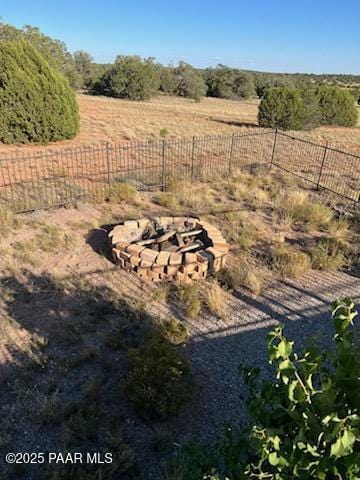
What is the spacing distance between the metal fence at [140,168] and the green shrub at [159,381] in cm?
567

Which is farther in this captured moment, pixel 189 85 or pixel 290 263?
pixel 189 85

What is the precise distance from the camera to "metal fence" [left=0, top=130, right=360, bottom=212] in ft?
30.6

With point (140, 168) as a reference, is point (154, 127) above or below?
above

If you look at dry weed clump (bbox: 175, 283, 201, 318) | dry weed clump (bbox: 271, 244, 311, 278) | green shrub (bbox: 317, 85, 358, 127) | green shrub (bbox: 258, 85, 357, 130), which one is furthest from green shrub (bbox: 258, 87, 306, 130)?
dry weed clump (bbox: 175, 283, 201, 318)

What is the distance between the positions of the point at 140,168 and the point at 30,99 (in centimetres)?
540

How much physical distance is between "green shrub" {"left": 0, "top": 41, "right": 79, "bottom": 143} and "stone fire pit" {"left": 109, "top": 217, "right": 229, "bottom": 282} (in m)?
8.97

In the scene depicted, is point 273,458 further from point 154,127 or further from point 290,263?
point 154,127

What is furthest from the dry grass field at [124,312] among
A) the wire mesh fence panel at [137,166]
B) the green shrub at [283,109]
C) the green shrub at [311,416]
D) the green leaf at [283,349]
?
the green shrub at [283,109]

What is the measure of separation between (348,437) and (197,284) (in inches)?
184

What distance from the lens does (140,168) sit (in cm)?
1195

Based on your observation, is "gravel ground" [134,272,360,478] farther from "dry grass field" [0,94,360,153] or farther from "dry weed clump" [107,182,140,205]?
"dry grass field" [0,94,360,153]

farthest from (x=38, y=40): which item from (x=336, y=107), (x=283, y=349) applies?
(x=283, y=349)

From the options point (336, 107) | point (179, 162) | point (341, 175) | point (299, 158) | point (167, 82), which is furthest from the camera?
point (167, 82)

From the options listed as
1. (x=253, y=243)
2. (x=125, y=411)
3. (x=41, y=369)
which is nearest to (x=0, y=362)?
(x=41, y=369)
